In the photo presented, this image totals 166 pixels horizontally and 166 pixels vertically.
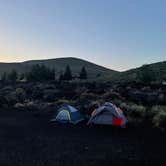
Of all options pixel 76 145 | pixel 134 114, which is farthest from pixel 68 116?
pixel 76 145

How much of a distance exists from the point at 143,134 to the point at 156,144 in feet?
5.97

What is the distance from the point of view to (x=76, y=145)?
11047 millimetres

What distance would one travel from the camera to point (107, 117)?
50.2ft

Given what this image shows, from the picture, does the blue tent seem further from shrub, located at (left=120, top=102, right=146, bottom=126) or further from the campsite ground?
shrub, located at (left=120, top=102, right=146, bottom=126)

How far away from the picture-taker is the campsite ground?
29.6ft

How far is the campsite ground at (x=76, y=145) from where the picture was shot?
902cm

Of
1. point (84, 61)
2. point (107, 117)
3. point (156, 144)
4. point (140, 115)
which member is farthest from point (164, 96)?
point (84, 61)

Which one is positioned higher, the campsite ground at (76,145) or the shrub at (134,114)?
the shrub at (134,114)

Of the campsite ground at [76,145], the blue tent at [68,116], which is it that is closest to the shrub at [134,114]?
the campsite ground at [76,145]

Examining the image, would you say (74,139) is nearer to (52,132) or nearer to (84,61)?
(52,132)

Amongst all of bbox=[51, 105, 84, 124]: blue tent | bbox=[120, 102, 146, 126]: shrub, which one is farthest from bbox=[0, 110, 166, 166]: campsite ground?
bbox=[120, 102, 146, 126]: shrub

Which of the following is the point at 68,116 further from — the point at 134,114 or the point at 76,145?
the point at 76,145

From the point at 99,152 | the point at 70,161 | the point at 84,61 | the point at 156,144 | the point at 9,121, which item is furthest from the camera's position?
the point at 84,61

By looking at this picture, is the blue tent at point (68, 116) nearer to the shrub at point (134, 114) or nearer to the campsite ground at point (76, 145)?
the campsite ground at point (76, 145)
